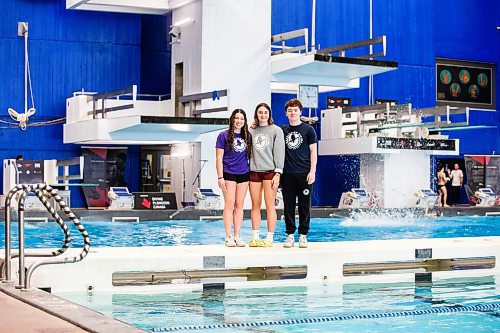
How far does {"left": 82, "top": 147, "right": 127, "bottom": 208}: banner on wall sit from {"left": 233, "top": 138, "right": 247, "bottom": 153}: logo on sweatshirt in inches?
696

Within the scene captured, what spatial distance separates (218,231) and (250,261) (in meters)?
9.17

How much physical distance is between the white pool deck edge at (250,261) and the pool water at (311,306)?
0.71 ft

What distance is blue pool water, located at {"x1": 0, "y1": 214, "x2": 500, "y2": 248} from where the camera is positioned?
16062mm

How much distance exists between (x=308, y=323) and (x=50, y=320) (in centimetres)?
239

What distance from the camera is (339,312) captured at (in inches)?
317

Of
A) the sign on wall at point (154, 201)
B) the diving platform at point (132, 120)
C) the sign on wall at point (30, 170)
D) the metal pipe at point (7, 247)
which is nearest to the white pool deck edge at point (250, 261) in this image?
the metal pipe at point (7, 247)

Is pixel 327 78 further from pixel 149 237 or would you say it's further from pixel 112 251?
pixel 112 251

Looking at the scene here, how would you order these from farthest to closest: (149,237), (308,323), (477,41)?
(477,41) < (149,237) < (308,323)

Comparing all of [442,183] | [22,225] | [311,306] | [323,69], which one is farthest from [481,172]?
[22,225]

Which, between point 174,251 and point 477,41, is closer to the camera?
point 174,251

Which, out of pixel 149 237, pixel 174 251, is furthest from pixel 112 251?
pixel 149 237

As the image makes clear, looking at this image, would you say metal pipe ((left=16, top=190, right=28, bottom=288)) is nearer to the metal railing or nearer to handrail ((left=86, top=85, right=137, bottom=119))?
handrail ((left=86, top=85, right=137, bottom=119))

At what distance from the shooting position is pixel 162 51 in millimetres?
29594

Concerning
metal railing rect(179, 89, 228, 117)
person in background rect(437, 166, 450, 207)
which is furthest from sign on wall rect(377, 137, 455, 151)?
metal railing rect(179, 89, 228, 117)
